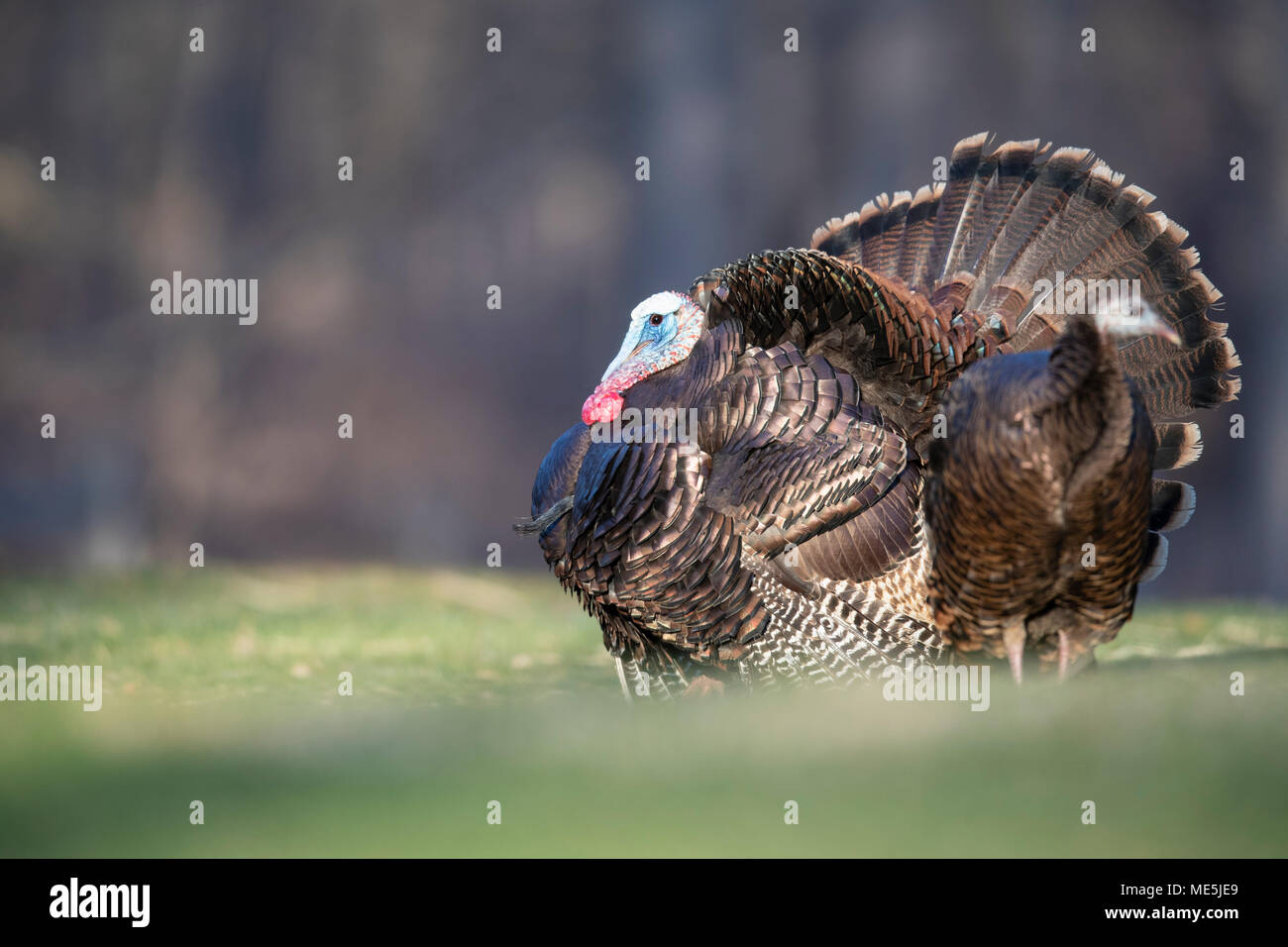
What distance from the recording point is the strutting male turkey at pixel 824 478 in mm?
2016

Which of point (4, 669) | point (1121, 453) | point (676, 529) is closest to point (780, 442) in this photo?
point (676, 529)

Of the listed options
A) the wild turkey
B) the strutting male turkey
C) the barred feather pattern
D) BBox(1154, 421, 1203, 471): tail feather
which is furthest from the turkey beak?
BBox(1154, 421, 1203, 471): tail feather

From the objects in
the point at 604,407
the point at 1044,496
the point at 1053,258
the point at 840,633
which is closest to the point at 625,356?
the point at 604,407

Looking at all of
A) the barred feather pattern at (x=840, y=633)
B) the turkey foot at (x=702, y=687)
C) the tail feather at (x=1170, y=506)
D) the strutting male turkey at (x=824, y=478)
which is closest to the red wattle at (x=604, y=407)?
the strutting male turkey at (x=824, y=478)

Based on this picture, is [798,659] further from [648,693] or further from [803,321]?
[803,321]

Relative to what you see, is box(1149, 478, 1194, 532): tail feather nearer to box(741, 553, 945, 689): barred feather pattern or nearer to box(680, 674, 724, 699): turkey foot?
box(741, 553, 945, 689): barred feather pattern

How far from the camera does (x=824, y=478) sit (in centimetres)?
→ 213

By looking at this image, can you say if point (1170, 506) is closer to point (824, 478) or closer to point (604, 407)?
point (824, 478)

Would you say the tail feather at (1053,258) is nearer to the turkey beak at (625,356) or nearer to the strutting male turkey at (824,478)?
the strutting male turkey at (824,478)

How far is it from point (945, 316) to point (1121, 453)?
0.72 metres

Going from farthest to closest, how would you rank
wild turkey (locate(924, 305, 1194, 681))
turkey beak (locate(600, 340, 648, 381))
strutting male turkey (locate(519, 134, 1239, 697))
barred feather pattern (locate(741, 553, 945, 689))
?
turkey beak (locate(600, 340, 648, 381))
barred feather pattern (locate(741, 553, 945, 689))
strutting male turkey (locate(519, 134, 1239, 697))
wild turkey (locate(924, 305, 1194, 681))

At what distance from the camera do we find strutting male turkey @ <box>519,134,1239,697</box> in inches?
79.4

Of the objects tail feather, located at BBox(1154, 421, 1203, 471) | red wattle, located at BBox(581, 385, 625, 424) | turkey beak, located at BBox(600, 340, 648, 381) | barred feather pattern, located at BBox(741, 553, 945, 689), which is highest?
turkey beak, located at BBox(600, 340, 648, 381)

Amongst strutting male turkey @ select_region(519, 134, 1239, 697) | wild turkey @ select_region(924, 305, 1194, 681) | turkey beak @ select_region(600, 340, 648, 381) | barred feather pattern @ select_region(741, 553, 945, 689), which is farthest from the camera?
turkey beak @ select_region(600, 340, 648, 381)
